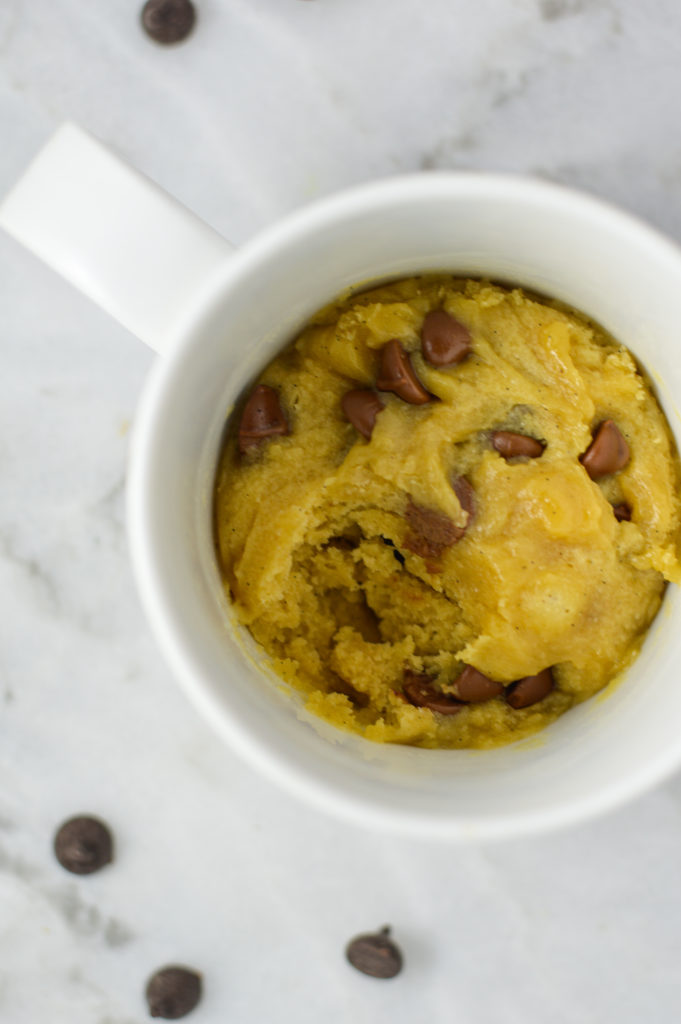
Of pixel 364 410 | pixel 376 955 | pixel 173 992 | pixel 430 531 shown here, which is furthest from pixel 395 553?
pixel 173 992

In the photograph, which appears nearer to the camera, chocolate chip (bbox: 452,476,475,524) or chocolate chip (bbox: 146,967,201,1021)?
chocolate chip (bbox: 452,476,475,524)

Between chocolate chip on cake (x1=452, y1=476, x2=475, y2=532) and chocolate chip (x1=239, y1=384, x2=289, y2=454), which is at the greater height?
chocolate chip on cake (x1=452, y1=476, x2=475, y2=532)

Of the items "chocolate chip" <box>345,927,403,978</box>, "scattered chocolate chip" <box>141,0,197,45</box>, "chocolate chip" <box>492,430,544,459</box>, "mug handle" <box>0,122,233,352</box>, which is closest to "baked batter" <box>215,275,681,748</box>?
"chocolate chip" <box>492,430,544,459</box>

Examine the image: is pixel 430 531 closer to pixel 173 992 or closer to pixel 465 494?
pixel 465 494

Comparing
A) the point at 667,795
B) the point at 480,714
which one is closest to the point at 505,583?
the point at 480,714

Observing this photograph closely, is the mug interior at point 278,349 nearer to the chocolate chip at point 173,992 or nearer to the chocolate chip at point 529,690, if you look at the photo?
the chocolate chip at point 529,690

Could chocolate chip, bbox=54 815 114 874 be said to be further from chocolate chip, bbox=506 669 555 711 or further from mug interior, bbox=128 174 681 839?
chocolate chip, bbox=506 669 555 711

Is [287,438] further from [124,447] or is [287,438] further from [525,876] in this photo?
[525,876]
